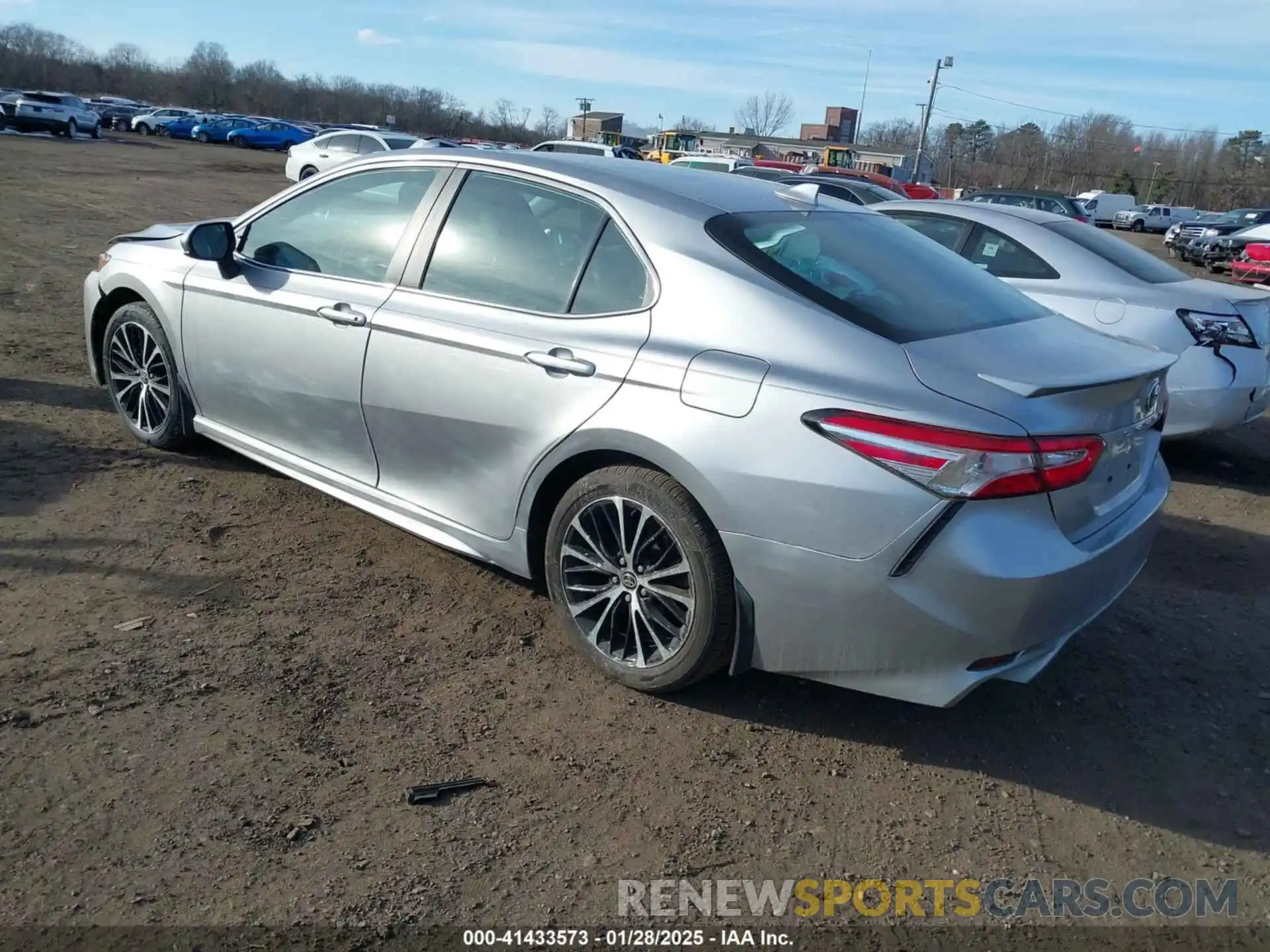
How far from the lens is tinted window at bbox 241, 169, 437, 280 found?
4.07m

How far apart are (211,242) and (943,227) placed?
4.79 metres

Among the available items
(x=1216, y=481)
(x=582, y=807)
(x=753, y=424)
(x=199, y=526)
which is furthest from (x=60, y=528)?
(x=1216, y=481)

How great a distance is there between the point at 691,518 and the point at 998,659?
3.24ft

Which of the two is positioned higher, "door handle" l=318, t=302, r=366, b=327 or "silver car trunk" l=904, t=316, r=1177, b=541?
"silver car trunk" l=904, t=316, r=1177, b=541

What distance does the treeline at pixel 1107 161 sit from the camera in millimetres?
76562

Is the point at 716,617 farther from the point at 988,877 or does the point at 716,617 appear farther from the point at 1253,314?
Result: the point at 1253,314

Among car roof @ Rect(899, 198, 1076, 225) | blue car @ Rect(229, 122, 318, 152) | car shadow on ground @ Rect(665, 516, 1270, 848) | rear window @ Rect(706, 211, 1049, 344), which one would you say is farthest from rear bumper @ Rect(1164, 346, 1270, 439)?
blue car @ Rect(229, 122, 318, 152)

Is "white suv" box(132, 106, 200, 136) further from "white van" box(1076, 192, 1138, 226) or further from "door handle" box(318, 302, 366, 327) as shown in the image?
"door handle" box(318, 302, 366, 327)

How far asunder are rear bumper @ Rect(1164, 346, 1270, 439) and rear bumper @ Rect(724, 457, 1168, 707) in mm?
3439

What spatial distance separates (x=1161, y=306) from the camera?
5.96 metres

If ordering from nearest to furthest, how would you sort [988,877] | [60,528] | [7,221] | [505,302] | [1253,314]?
[988,877]
[505,302]
[60,528]
[1253,314]
[7,221]

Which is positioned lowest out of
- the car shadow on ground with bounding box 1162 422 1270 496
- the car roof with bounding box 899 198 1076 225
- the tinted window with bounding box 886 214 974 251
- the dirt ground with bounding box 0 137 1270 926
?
the dirt ground with bounding box 0 137 1270 926

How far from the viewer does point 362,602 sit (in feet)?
12.7

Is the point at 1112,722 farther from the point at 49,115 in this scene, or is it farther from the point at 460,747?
the point at 49,115
